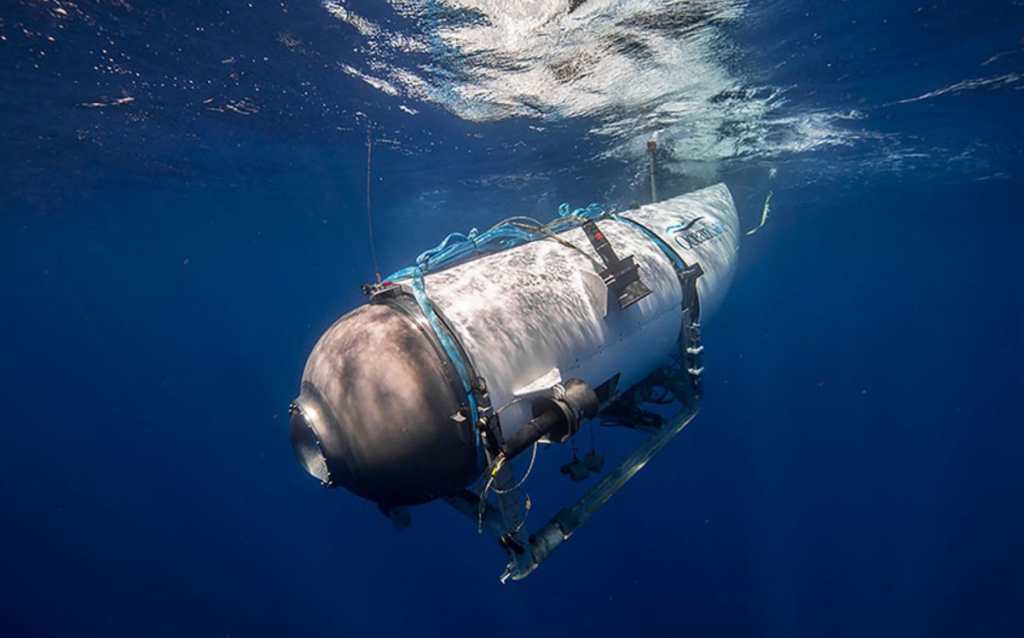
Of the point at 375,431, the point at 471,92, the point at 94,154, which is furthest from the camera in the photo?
the point at 94,154

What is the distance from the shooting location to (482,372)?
3111mm

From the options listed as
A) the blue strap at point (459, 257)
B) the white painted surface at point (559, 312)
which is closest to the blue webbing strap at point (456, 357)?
the blue strap at point (459, 257)

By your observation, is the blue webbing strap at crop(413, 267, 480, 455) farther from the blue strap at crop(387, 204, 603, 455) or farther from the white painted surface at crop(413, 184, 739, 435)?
the white painted surface at crop(413, 184, 739, 435)

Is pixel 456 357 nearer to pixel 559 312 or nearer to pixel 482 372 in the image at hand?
pixel 482 372

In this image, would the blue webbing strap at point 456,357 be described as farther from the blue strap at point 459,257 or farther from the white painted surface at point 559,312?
the white painted surface at point 559,312

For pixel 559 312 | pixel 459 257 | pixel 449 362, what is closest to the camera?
pixel 449 362

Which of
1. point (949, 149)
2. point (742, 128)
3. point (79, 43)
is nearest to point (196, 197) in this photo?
point (79, 43)

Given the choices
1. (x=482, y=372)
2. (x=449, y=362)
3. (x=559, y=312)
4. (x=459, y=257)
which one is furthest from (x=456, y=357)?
(x=459, y=257)

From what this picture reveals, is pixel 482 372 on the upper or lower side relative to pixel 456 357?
lower

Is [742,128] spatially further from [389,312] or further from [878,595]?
[878,595]

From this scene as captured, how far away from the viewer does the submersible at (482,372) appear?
296 centimetres

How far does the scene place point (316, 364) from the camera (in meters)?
3.25

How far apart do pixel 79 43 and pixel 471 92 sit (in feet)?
22.0

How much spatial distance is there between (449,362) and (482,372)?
23cm
